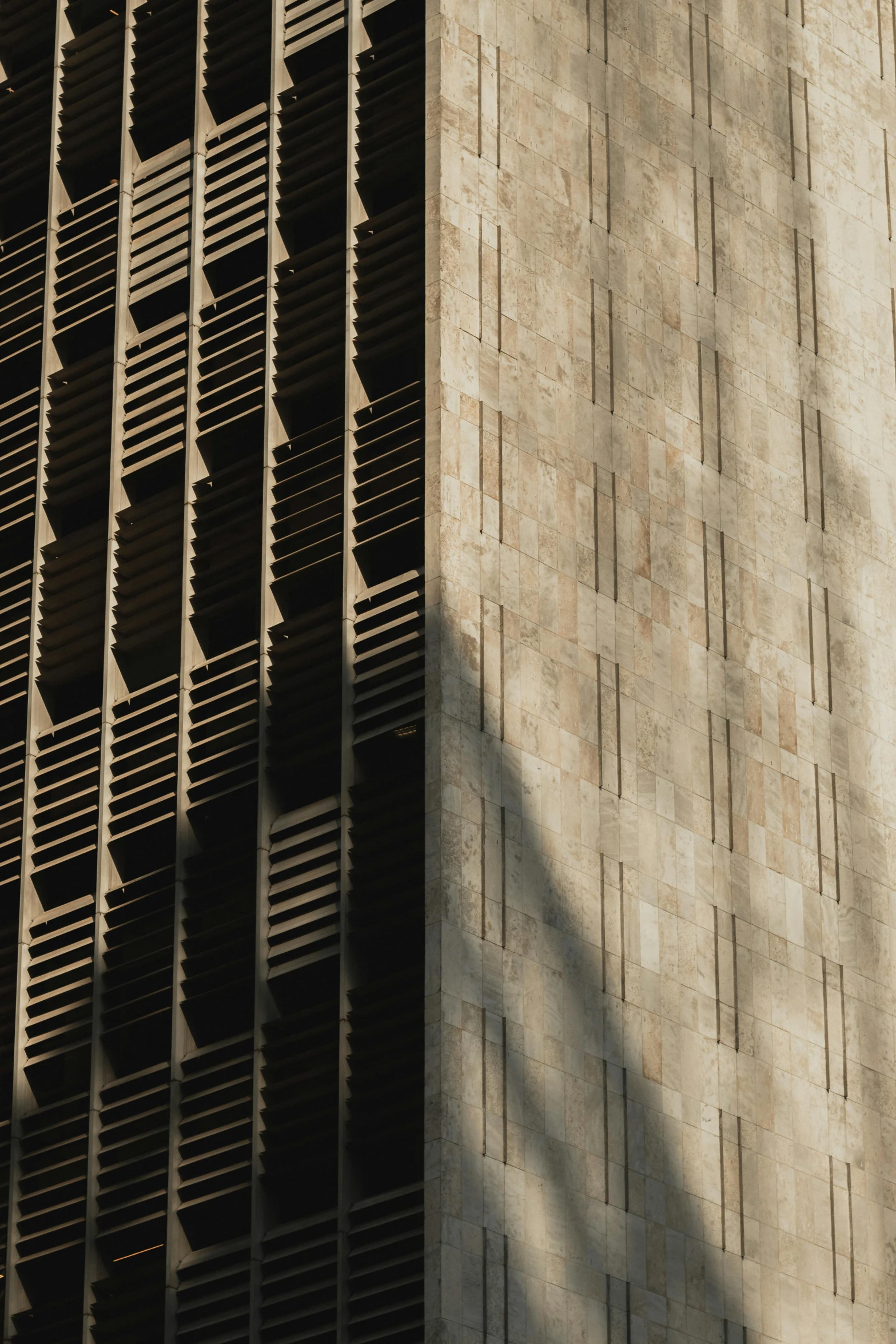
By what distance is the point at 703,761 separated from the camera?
47.6 m

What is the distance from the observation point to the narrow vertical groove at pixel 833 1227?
46500mm

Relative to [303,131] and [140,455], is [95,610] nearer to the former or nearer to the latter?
[140,455]

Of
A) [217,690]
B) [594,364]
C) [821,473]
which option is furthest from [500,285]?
[821,473]

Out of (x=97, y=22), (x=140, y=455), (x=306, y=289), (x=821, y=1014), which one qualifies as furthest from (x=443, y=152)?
(x=821, y=1014)

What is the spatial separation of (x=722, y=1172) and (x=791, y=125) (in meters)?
20.4

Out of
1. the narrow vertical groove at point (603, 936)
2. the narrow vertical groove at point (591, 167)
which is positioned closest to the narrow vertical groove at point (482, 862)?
the narrow vertical groove at point (603, 936)

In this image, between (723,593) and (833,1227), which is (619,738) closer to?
(723,593)

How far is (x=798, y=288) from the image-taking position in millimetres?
53781

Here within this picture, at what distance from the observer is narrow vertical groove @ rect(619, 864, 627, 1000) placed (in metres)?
44.6

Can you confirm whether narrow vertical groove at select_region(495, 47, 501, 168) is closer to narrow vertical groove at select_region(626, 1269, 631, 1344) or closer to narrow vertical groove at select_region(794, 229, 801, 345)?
narrow vertical groove at select_region(794, 229, 801, 345)

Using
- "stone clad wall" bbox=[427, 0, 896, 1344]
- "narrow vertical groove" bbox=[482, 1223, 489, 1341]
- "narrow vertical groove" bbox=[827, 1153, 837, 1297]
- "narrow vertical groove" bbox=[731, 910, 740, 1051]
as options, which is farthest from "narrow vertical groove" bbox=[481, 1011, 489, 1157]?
"narrow vertical groove" bbox=[827, 1153, 837, 1297]

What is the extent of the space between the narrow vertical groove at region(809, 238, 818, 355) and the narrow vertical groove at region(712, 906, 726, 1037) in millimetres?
12039

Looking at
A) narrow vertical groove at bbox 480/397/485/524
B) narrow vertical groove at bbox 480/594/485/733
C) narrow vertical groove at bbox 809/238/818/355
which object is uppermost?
narrow vertical groove at bbox 809/238/818/355

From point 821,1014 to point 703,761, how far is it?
452 centimetres
